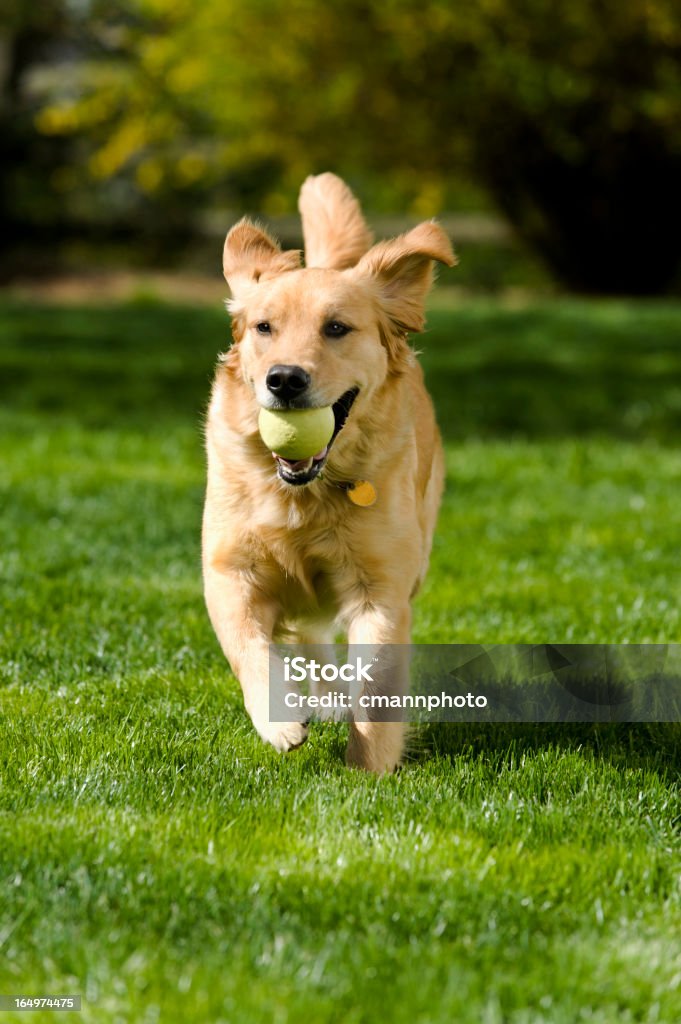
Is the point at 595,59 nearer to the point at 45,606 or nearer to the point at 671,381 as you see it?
the point at 671,381

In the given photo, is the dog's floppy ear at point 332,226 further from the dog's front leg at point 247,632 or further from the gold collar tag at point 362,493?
the dog's front leg at point 247,632

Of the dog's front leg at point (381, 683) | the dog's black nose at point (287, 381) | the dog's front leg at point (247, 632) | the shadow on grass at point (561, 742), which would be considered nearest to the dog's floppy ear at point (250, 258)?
the dog's black nose at point (287, 381)

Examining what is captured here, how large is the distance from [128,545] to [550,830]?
366cm

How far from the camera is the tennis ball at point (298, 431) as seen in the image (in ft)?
11.6

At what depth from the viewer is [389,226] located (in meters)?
25.6

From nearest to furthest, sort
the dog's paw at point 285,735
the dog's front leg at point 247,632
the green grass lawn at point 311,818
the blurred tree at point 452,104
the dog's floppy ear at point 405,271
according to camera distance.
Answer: the green grass lawn at point 311,818 → the dog's paw at point 285,735 → the dog's front leg at point 247,632 → the dog's floppy ear at point 405,271 → the blurred tree at point 452,104

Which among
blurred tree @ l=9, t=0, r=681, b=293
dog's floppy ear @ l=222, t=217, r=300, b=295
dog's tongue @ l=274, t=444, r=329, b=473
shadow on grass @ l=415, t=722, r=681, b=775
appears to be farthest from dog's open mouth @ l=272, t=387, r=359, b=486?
blurred tree @ l=9, t=0, r=681, b=293

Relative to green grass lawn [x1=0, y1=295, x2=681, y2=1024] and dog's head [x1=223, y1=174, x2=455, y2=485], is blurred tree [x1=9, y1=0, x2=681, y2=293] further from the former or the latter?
dog's head [x1=223, y1=174, x2=455, y2=485]

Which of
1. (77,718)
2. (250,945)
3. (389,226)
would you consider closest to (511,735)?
(77,718)

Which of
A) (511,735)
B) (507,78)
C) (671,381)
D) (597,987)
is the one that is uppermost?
(507,78)

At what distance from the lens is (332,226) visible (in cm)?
482

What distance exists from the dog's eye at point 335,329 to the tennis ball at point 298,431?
0.26 m

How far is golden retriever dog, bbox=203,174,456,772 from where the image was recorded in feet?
11.9

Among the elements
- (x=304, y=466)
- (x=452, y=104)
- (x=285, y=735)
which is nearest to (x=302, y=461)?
(x=304, y=466)
